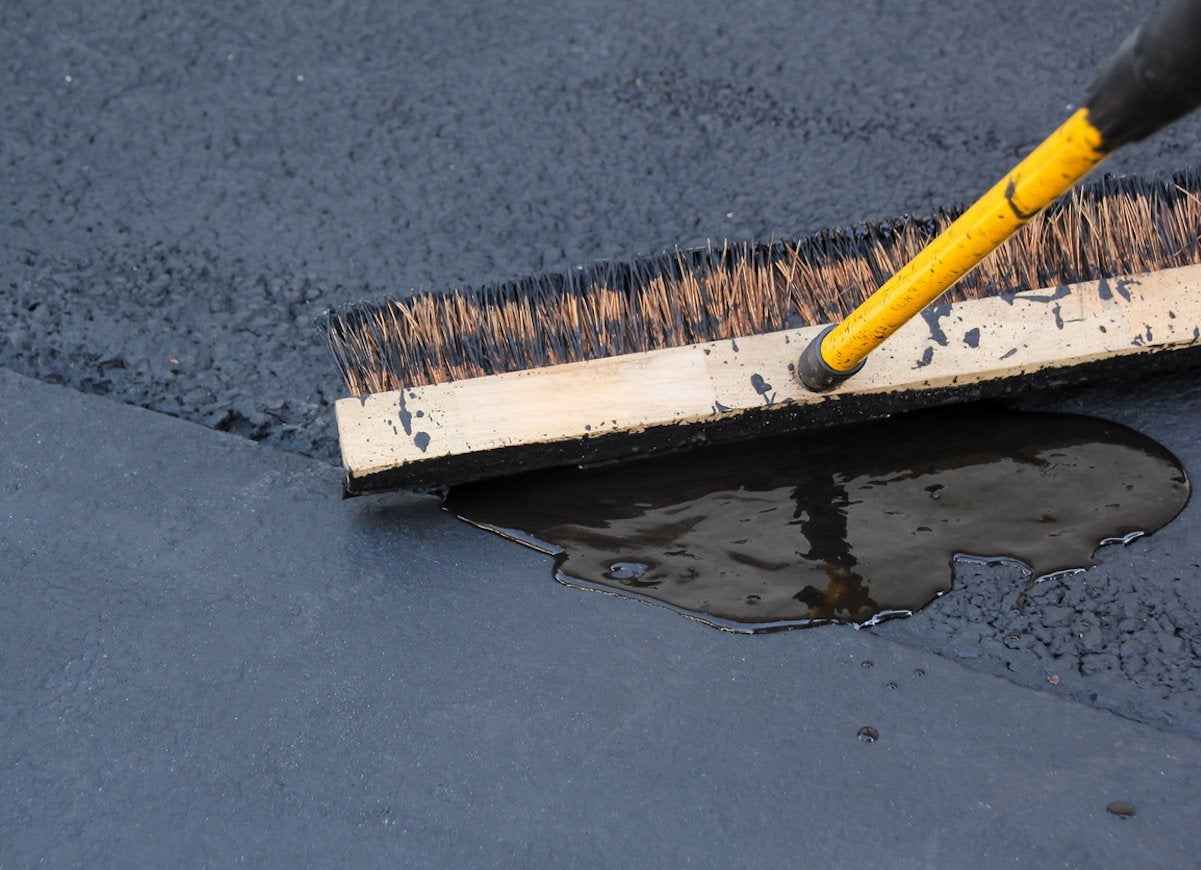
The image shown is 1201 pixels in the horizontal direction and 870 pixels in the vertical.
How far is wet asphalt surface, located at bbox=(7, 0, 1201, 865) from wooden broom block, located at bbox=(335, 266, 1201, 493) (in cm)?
25

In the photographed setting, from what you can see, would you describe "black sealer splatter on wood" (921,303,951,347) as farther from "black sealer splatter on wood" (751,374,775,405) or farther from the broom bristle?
"black sealer splatter on wood" (751,374,775,405)

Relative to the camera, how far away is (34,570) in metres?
2.30

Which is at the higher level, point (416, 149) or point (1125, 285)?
point (416, 149)

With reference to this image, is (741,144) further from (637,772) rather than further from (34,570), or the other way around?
(34,570)

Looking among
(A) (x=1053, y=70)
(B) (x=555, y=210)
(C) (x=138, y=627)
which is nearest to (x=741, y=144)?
(B) (x=555, y=210)

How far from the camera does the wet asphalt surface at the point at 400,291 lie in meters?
2.10

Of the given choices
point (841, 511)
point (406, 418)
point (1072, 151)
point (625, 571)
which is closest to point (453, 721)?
point (625, 571)

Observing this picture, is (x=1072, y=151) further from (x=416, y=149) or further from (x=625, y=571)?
(x=416, y=149)

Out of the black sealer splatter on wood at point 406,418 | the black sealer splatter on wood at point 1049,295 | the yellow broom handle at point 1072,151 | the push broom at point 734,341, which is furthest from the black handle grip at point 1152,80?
the black sealer splatter on wood at point 406,418

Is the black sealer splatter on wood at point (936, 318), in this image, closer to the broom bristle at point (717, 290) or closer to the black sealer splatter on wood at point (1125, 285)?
the broom bristle at point (717, 290)

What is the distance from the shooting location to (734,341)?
2.23 m

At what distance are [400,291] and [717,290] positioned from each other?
2.67 ft

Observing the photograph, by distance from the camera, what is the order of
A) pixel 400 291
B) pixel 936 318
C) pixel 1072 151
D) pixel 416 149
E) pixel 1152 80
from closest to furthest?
1. pixel 1152 80
2. pixel 1072 151
3. pixel 936 318
4. pixel 400 291
5. pixel 416 149

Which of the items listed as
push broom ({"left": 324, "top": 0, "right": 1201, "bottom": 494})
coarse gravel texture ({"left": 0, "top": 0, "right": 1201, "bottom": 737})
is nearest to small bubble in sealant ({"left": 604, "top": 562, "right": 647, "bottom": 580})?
push broom ({"left": 324, "top": 0, "right": 1201, "bottom": 494})
